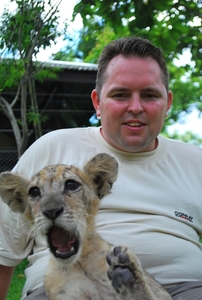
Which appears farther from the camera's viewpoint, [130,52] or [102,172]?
[130,52]

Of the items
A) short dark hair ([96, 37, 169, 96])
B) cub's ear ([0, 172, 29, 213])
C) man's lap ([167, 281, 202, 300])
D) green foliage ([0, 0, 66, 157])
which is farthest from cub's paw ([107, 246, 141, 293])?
green foliage ([0, 0, 66, 157])

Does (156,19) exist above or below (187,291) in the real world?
above

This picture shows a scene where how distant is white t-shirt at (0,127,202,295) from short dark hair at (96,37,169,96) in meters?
0.53

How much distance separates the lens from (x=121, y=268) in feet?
9.84

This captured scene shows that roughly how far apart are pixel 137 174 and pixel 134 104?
52 cm

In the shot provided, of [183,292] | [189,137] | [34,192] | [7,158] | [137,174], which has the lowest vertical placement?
[189,137]

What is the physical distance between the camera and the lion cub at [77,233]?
304 centimetres

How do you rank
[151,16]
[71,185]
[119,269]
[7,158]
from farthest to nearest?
[7,158] → [151,16] → [71,185] → [119,269]

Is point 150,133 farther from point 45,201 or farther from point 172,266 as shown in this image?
point 45,201

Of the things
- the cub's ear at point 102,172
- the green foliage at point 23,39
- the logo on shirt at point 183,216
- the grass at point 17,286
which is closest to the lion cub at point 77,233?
the cub's ear at point 102,172

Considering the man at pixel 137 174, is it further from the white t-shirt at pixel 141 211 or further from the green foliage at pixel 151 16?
the green foliage at pixel 151 16

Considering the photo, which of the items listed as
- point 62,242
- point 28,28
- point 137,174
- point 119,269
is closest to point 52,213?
point 62,242

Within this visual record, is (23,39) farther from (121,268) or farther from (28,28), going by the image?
(121,268)

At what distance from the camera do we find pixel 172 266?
3746 millimetres
